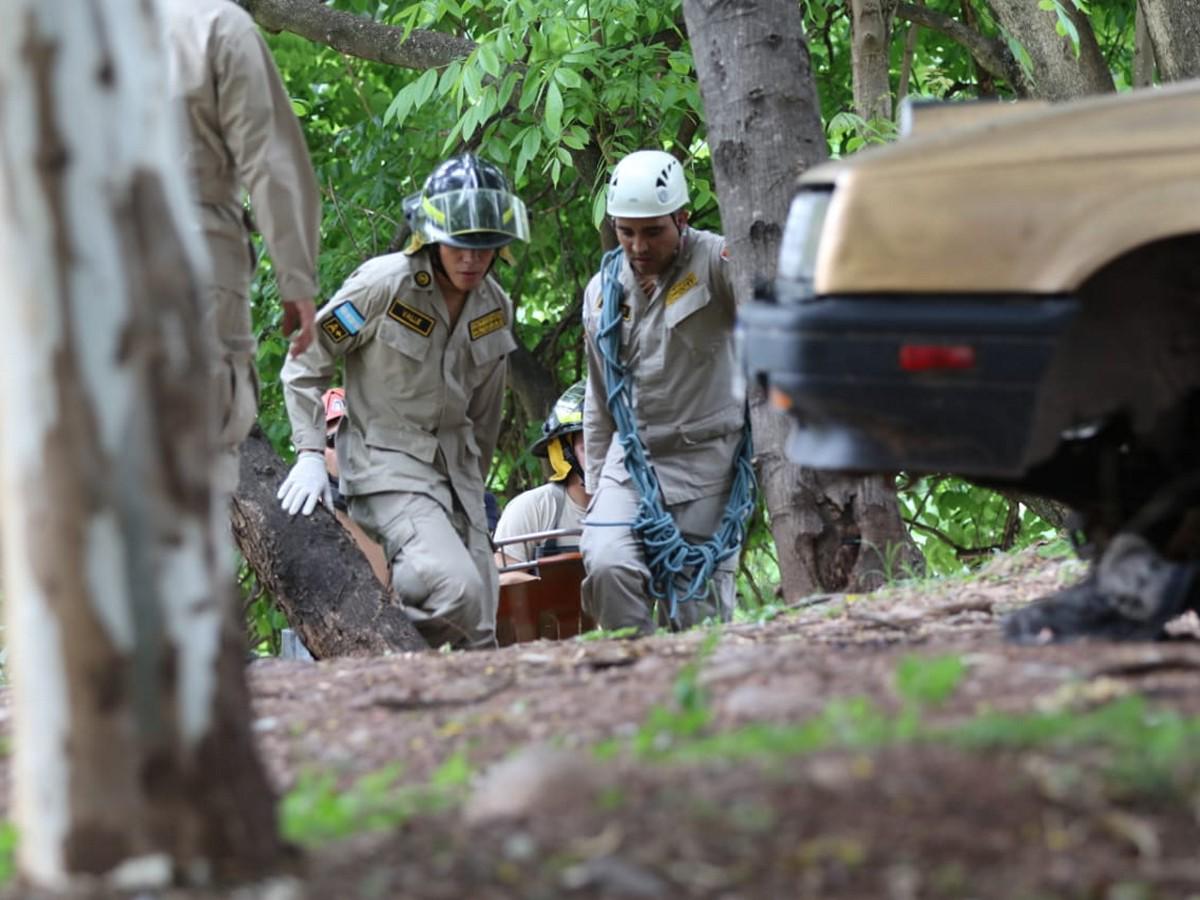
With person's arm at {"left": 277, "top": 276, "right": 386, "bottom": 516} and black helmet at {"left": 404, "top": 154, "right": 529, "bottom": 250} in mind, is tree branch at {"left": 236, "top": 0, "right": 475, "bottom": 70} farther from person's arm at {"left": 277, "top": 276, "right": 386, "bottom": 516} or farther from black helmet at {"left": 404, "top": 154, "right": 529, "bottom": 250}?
person's arm at {"left": 277, "top": 276, "right": 386, "bottom": 516}

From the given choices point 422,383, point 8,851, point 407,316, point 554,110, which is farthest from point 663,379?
point 8,851

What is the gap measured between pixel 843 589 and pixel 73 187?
4846mm

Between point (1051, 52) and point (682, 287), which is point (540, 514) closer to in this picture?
point (682, 287)

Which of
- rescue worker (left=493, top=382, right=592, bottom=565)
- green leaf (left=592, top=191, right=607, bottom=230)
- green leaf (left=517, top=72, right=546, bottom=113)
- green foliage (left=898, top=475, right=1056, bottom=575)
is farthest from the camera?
green foliage (left=898, top=475, right=1056, bottom=575)

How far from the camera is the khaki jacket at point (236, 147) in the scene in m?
5.13

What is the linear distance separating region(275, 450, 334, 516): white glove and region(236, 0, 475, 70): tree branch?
3.36 m

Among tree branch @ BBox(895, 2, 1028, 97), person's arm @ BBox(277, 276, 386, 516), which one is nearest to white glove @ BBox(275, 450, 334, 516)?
person's arm @ BBox(277, 276, 386, 516)

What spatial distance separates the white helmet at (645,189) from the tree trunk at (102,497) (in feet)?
17.2

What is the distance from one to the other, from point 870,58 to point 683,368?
211 centimetres

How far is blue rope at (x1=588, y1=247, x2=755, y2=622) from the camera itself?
26.3 feet

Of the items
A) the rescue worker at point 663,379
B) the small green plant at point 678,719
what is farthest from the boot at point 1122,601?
the rescue worker at point 663,379

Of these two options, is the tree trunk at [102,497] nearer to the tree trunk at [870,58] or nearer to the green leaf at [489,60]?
the green leaf at [489,60]

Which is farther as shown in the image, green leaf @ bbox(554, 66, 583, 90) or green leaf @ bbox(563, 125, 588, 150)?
green leaf @ bbox(563, 125, 588, 150)

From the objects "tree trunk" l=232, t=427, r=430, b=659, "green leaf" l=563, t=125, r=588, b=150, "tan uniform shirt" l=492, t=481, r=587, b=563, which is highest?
"green leaf" l=563, t=125, r=588, b=150
